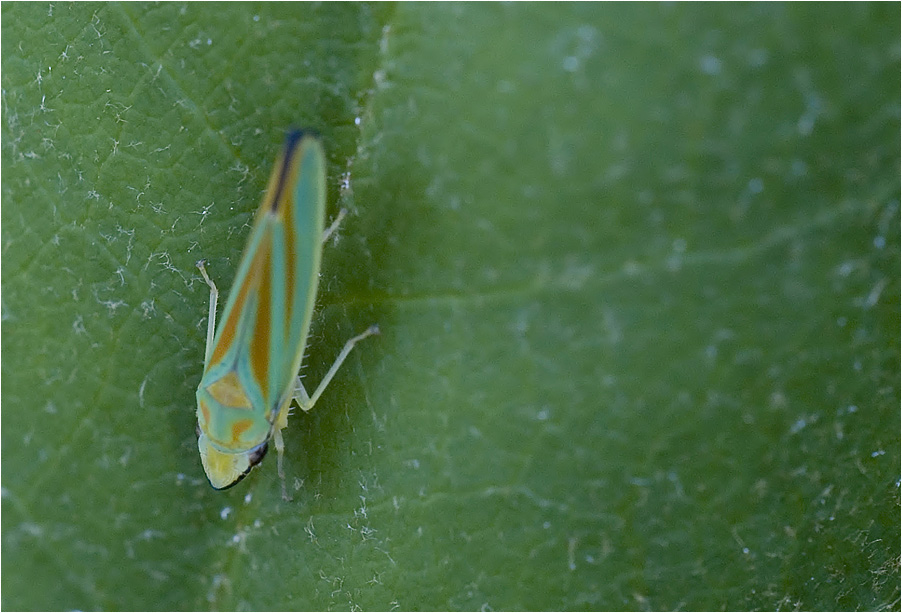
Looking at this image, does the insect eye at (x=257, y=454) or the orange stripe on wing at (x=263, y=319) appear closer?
the orange stripe on wing at (x=263, y=319)

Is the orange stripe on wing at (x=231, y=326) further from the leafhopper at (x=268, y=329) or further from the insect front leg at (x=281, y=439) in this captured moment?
the insect front leg at (x=281, y=439)

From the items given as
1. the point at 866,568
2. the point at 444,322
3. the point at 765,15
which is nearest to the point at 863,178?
the point at 765,15

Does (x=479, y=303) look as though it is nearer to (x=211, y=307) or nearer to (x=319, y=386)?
(x=319, y=386)

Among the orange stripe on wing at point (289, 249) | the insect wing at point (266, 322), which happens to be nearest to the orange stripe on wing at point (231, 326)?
the insect wing at point (266, 322)

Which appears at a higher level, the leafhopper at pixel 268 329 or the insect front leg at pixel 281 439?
the leafhopper at pixel 268 329

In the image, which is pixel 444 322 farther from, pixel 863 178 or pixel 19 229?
pixel 19 229

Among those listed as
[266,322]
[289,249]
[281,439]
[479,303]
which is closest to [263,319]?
[266,322]
